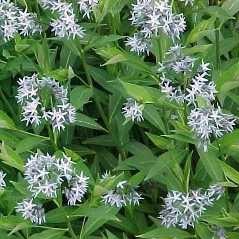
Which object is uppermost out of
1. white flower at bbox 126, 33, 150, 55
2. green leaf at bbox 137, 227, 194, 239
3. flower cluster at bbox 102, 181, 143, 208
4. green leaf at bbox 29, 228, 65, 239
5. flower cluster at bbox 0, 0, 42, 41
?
flower cluster at bbox 0, 0, 42, 41

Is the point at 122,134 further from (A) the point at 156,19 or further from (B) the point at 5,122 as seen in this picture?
(A) the point at 156,19

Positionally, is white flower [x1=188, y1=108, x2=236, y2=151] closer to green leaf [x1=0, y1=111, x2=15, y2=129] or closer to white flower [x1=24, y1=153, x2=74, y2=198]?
white flower [x1=24, y1=153, x2=74, y2=198]

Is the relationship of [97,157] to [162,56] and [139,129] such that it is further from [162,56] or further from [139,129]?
[162,56]

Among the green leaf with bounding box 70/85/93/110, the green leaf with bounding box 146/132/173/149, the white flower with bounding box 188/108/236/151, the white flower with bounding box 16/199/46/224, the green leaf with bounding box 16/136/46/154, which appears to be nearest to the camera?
the white flower with bounding box 188/108/236/151

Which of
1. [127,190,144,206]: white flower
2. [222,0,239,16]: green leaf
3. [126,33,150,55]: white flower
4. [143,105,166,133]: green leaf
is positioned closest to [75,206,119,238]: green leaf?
[127,190,144,206]: white flower

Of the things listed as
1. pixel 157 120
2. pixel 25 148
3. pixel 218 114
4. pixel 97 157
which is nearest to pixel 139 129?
pixel 97 157

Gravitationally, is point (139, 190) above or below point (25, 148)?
below
